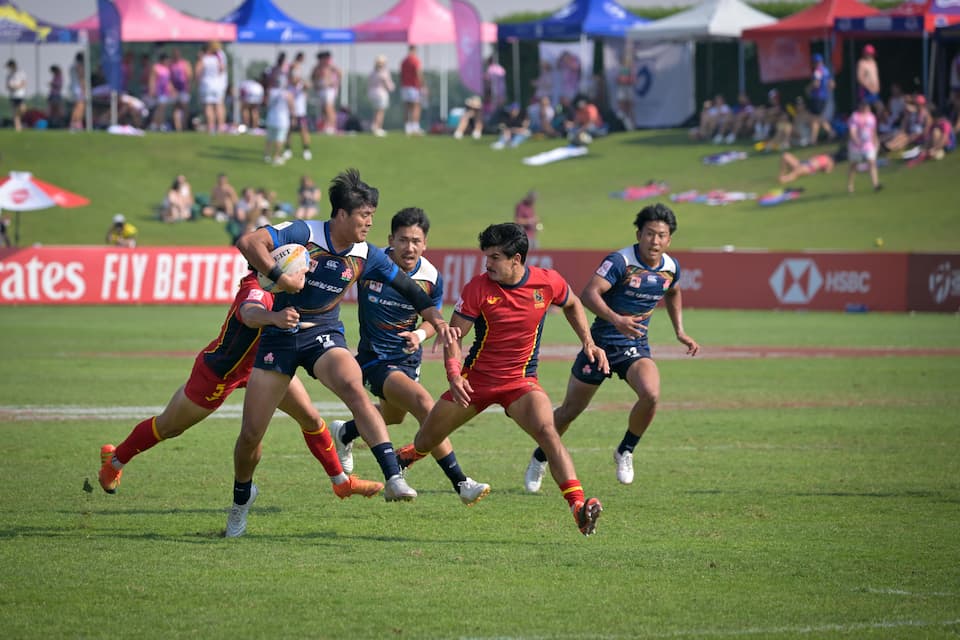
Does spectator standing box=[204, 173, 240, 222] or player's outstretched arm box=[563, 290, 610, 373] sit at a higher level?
player's outstretched arm box=[563, 290, 610, 373]

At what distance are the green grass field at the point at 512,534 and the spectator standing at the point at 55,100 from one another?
3190 cm

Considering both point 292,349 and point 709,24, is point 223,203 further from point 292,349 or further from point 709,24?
point 292,349

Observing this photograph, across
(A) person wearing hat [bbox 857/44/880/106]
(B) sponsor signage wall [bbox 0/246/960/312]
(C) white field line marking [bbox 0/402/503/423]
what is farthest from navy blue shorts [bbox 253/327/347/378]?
(A) person wearing hat [bbox 857/44/880/106]

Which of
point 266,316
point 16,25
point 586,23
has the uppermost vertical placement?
point 586,23

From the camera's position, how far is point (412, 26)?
48.3 m

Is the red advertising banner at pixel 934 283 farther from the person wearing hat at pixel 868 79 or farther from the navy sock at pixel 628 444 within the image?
the navy sock at pixel 628 444

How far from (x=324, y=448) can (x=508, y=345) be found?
1574mm

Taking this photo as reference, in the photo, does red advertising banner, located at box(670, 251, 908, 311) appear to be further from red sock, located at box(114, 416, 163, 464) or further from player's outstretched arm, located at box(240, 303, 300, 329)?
player's outstretched arm, located at box(240, 303, 300, 329)

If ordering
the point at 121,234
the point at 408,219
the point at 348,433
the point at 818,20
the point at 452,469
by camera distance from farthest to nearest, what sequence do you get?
the point at 818,20
the point at 121,234
the point at 348,433
the point at 408,219
the point at 452,469

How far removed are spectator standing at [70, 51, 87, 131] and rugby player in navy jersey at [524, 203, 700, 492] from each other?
1445 inches

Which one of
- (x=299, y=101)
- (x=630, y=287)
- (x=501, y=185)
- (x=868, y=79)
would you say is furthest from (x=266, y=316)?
(x=299, y=101)

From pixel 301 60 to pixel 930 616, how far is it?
3896 cm

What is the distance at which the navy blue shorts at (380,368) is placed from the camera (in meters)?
10.8

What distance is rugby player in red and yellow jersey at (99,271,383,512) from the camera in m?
9.21
